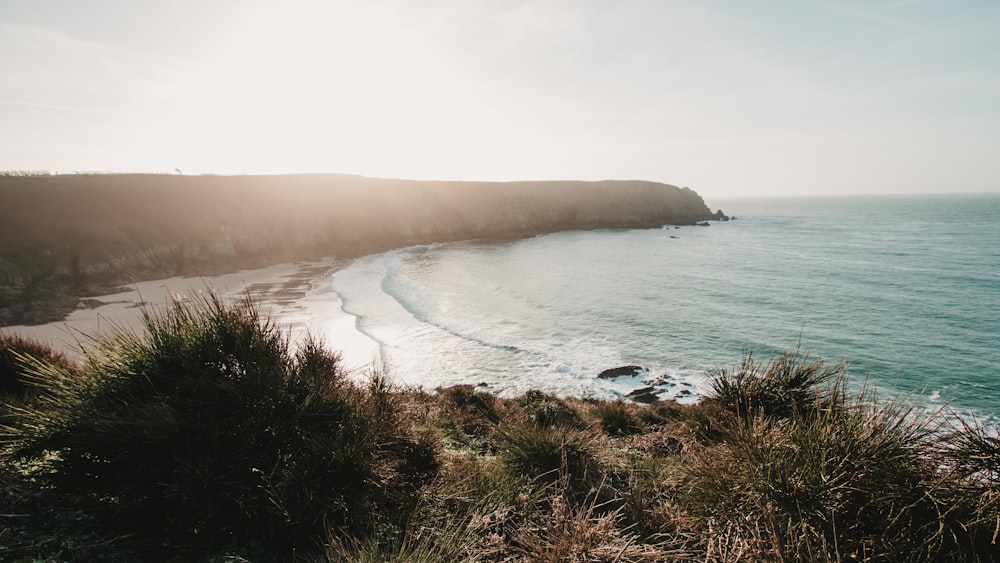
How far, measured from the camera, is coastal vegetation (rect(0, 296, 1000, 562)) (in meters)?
3.02

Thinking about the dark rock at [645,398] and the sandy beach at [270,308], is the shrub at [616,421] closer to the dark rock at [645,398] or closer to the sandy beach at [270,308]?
the dark rock at [645,398]

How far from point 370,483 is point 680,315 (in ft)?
74.8

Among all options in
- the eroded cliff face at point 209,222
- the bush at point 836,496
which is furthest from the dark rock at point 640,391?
the eroded cliff face at point 209,222

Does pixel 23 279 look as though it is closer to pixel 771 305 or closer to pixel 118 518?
pixel 118 518

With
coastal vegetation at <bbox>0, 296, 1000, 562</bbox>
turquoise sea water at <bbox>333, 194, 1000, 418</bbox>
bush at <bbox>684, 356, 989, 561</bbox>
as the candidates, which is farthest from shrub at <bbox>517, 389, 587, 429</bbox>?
bush at <bbox>684, 356, 989, 561</bbox>

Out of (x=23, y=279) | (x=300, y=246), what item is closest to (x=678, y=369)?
(x=23, y=279)

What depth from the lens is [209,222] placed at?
36.2 metres

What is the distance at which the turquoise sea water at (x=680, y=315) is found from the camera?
15.6 metres

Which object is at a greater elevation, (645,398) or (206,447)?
(206,447)

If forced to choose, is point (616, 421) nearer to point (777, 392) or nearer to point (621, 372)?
point (777, 392)

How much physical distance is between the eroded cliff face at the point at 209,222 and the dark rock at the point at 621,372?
1467 cm

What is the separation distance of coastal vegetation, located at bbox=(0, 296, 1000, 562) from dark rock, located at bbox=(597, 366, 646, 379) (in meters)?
11.1

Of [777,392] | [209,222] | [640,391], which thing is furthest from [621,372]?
[209,222]

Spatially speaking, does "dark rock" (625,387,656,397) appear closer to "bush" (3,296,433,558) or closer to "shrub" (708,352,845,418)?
"shrub" (708,352,845,418)
